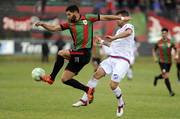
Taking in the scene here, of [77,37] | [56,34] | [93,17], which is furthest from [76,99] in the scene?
[56,34]

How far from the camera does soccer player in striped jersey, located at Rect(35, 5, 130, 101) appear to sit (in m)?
15.6

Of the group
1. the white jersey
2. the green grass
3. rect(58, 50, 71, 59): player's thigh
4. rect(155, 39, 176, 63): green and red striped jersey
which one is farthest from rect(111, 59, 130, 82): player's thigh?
rect(155, 39, 176, 63): green and red striped jersey

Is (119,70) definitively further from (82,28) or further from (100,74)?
(82,28)

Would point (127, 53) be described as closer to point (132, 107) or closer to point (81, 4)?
point (132, 107)

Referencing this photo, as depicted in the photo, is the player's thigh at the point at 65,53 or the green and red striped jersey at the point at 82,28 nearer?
the green and red striped jersey at the point at 82,28

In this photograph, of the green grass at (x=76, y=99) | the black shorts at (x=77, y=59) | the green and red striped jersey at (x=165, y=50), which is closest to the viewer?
the green grass at (x=76, y=99)

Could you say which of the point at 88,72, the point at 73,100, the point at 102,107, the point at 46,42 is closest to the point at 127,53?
the point at 102,107

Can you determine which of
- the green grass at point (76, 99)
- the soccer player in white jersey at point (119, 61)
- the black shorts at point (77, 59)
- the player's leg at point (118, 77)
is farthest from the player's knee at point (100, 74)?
the green grass at point (76, 99)

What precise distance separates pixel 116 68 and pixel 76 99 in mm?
3732

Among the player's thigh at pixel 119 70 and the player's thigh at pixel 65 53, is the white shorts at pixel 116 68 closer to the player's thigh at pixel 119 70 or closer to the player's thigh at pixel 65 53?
the player's thigh at pixel 119 70

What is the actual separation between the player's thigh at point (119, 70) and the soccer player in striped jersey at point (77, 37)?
74 centimetres

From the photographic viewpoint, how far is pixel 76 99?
19281 millimetres

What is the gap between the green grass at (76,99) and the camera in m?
15.4

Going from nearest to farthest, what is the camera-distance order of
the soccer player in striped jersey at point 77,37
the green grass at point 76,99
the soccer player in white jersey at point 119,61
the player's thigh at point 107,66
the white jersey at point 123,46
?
the green grass at point 76,99 < the soccer player in striped jersey at point 77,37 < the soccer player in white jersey at point 119,61 < the white jersey at point 123,46 < the player's thigh at point 107,66
